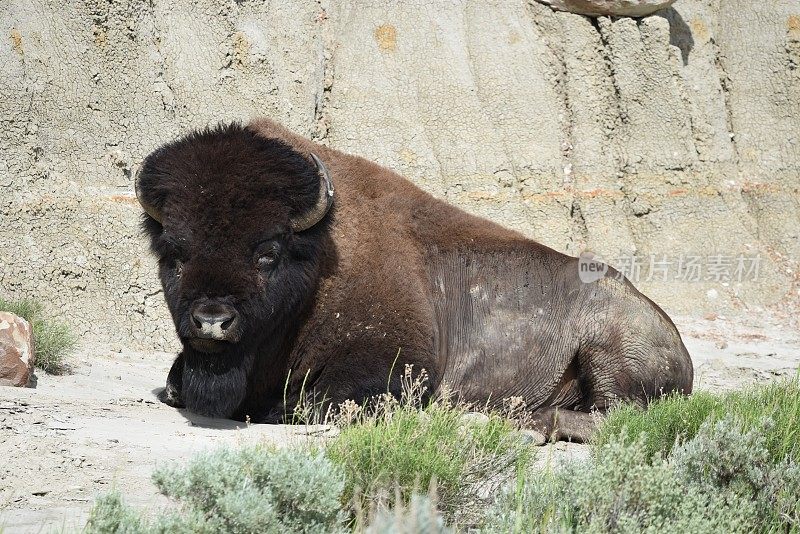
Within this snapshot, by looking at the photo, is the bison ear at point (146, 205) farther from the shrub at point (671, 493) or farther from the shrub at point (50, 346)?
the shrub at point (671, 493)

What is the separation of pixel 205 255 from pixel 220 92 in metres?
7.97

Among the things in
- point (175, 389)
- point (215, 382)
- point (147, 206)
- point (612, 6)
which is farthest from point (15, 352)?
point (612, 6)

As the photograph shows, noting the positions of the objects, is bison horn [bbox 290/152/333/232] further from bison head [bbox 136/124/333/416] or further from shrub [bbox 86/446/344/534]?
shrub [bbox 86/446/344/534]

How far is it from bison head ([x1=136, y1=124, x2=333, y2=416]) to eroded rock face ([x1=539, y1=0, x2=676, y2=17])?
12.6m

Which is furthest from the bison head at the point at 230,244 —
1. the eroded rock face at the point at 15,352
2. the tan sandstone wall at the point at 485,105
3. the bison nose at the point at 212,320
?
the tan sandstone wall at the point at 485,105

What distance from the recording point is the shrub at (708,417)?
609 centimetres

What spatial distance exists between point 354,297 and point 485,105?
1073 centimetres

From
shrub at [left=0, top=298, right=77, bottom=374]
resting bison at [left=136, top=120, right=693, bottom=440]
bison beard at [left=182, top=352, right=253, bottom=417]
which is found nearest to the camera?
resting bison at [left=136, top=120, right=693, bottom=440]

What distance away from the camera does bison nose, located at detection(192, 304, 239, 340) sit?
673cm

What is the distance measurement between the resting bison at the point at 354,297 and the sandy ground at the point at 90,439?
44 centimetres

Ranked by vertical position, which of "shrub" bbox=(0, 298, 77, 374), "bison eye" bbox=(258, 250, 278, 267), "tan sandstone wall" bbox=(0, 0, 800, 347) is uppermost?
"tan sandstone wall" bbox=(0, 0, 800, 347)

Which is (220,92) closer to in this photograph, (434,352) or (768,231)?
(434,352)

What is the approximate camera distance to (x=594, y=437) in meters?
7.00

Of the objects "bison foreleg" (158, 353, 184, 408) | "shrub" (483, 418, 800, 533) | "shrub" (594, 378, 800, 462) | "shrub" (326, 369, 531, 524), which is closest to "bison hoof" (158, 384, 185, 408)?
"bison foreleg" (158, 353, 184, 408)
